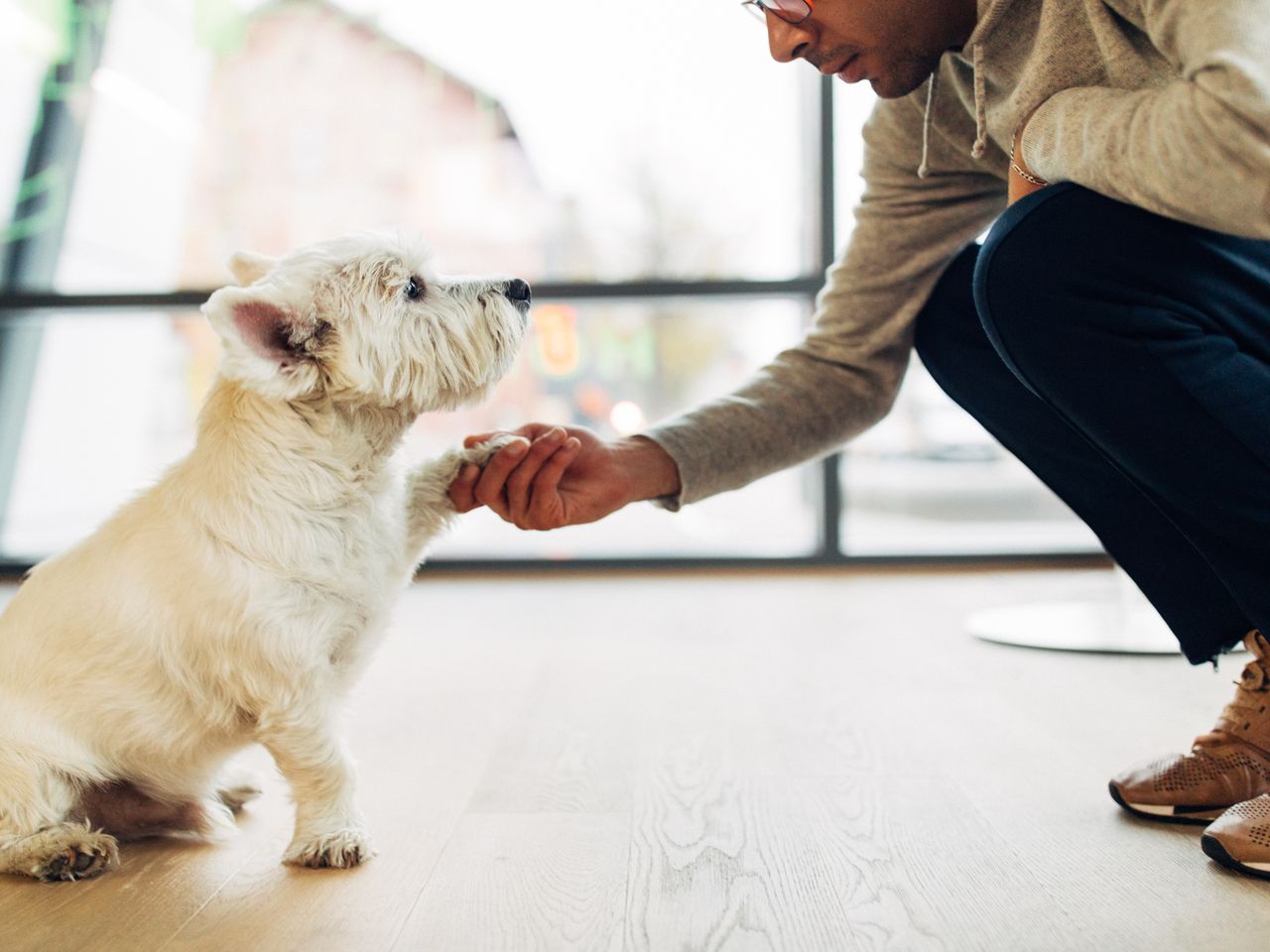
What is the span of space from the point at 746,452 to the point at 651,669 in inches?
27.0

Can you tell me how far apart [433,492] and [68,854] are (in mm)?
544

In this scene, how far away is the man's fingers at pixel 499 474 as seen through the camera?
1.45m

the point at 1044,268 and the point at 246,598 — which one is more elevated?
the point at 1044,268

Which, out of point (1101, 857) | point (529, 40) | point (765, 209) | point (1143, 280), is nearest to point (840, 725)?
point (1101, 857)

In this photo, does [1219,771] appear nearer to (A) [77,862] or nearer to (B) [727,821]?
(B) [727,821]

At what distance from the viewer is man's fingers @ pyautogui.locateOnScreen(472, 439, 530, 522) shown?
4.76ft

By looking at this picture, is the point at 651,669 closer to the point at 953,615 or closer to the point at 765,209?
the point at 953,615

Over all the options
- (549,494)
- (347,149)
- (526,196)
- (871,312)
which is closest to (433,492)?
(549,494)

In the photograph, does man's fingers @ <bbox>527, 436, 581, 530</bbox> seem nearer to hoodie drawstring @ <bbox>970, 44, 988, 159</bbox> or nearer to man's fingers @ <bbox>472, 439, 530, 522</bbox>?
man's fingers @ <bbox>472, 439, 530, 522</bbox>

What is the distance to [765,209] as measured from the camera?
3.45m

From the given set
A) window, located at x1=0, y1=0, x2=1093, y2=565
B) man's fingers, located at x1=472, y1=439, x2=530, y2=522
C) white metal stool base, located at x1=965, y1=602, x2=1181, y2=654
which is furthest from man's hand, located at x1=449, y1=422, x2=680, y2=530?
window, located at x1=0, y1=0, x2=1093, y2=565

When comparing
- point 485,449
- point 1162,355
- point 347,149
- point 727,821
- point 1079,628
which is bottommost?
point 1079,628

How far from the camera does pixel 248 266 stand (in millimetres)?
1463

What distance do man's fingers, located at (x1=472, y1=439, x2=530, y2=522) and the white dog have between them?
15 cm
